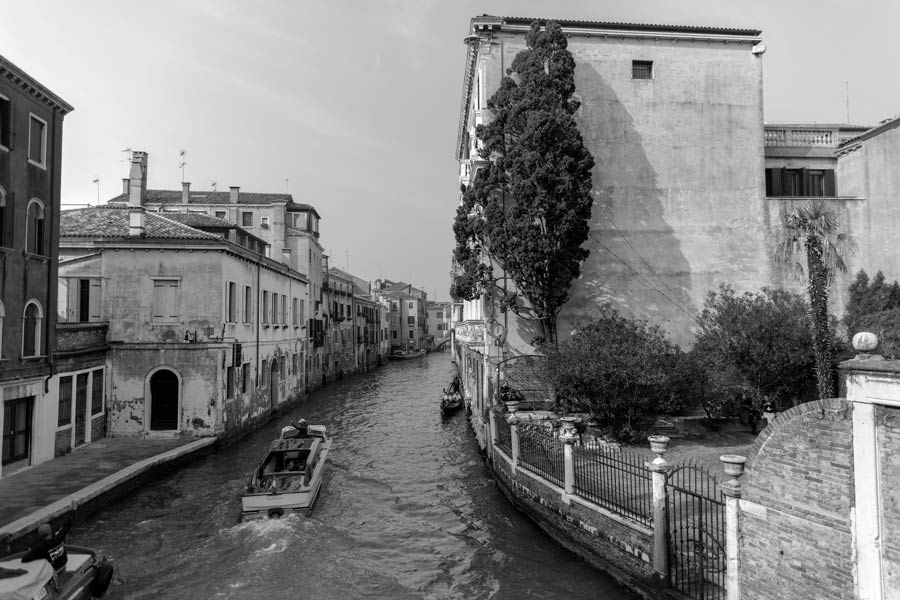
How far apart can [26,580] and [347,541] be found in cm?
574

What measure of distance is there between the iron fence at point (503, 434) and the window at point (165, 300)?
11.4 meters

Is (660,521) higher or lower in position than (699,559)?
higher

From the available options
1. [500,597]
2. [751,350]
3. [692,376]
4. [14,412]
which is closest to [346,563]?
[500,597]

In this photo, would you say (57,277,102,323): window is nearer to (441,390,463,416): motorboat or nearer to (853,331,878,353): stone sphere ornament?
(441,390,463,416): motorboat

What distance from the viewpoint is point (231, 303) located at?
20.9m

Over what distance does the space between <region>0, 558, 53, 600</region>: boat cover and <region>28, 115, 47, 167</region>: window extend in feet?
35.1

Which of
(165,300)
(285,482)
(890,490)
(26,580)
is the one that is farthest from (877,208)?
(26,580)

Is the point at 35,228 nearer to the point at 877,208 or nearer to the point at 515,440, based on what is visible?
the point at 515,440

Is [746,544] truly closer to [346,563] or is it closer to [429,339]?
[346,563]

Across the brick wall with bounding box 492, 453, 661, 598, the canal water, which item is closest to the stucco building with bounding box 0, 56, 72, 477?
the canal water

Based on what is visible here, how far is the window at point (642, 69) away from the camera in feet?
74.4

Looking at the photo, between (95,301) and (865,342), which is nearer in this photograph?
(865,342)

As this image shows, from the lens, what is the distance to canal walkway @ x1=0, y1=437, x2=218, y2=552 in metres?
11.0

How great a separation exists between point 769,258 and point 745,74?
7417 mm
